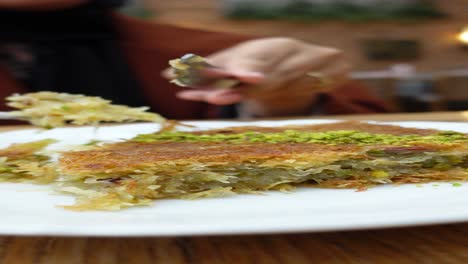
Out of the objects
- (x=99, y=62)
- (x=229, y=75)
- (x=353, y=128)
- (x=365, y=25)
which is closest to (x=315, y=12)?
(x=365, y=25)

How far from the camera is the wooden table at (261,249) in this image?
0.92 ft

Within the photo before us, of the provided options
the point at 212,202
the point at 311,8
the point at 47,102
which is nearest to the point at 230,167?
the point at 212,202

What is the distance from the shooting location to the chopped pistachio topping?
0.41 m

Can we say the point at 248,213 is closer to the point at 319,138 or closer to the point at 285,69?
the point at 319,138

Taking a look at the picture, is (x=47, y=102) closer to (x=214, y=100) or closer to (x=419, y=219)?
(x=214, y=100)

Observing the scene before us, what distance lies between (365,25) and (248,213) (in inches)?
212

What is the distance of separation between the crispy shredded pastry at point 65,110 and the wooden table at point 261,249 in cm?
18

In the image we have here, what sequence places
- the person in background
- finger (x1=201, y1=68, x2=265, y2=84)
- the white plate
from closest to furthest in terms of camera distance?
the white plate, finger (x1=201, y1=68, x2=265, y2=84), the person in background

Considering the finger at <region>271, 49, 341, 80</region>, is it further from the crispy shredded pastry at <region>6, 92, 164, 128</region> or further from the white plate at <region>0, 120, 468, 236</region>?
the white plate at <region>0, 120, 468, 236</region>

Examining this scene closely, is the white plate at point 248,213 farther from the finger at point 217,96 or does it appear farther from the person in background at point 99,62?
the person in background at point 99,62

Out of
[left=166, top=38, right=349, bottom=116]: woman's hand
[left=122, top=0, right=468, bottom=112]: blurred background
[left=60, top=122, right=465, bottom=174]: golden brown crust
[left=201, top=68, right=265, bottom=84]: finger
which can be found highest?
[left=122, top=0, right=468, bottom=112]: blurred background

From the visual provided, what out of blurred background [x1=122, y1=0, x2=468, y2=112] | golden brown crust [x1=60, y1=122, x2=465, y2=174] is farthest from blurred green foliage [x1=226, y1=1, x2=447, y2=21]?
golden brown crust [x1=60, y1=122, x2=465, y2=174]

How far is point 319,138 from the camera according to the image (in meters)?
0.42

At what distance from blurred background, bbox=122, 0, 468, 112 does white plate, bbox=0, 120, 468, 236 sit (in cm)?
456
